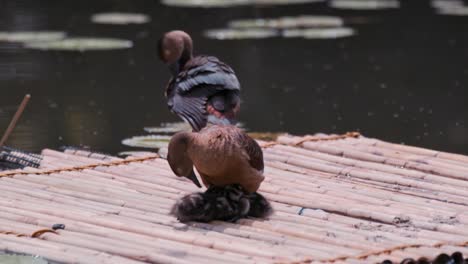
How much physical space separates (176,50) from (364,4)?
6.54 m

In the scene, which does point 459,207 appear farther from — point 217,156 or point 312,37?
point 312,37

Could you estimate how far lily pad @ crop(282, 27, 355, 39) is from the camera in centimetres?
877

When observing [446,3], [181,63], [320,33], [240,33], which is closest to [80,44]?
[240,33]

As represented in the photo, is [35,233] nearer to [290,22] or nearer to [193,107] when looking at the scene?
[193,107]

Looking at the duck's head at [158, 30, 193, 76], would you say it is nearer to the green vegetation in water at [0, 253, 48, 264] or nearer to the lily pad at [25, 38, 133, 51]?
the green vegetation in water at [0, 253, 48, 264]

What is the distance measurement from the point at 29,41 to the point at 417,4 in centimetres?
355

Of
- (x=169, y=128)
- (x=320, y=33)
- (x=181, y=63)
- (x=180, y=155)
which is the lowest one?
(x=320, y=33)

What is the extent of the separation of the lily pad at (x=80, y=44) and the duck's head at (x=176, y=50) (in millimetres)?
4186

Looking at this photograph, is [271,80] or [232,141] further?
[271,80]

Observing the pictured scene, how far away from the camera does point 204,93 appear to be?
3.91 meters

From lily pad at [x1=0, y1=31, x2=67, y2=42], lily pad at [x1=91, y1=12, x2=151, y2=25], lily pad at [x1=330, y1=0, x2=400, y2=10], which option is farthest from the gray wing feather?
lily pad at [x1=330, y1=0, x2=400, y2=10]

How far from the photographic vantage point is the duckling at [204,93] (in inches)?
153

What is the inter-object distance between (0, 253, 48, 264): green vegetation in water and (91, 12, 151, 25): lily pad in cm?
602

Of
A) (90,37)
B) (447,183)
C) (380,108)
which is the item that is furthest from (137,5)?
(447,183)
